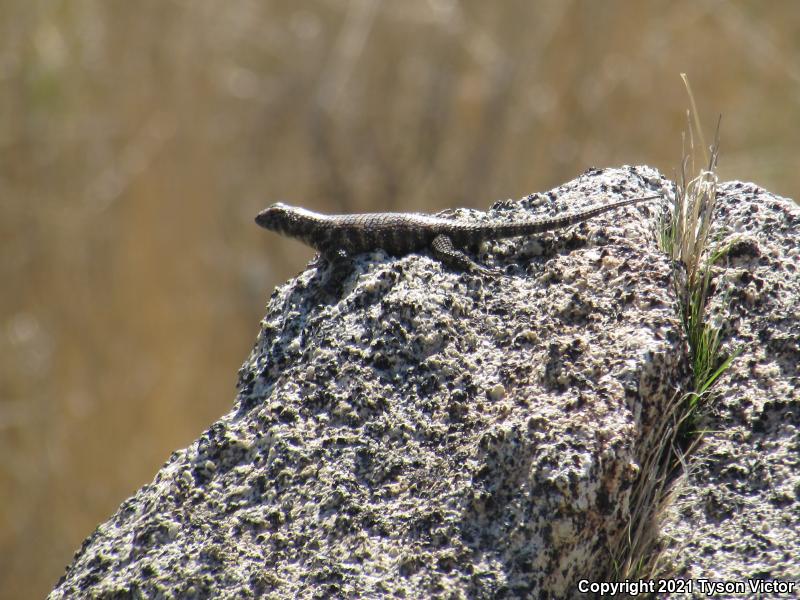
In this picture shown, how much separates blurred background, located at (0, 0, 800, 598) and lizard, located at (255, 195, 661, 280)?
6.63 metres

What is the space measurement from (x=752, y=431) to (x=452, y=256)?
4.08 feet

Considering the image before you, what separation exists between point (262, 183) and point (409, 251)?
7.55m

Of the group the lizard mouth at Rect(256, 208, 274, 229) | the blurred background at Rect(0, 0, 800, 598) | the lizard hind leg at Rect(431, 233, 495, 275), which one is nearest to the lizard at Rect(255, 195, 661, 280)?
the lizard hind leg at Rect(431, 233, 495, 275)

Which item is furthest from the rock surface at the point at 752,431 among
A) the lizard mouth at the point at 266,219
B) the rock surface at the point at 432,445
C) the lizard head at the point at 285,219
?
the lizard mouth at the point at 266,219

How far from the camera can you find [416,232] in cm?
411

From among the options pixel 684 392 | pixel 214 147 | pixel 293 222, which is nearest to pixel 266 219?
pixel 293 222

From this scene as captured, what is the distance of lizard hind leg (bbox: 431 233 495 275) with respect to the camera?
3.61 meters

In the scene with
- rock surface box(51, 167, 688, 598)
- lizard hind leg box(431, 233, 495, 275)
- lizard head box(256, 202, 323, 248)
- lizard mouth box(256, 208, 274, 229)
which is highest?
lizard mouth box(256, 208, 274, 229)

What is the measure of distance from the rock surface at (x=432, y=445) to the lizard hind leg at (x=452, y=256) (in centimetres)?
4

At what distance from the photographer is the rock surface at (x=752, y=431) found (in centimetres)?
284

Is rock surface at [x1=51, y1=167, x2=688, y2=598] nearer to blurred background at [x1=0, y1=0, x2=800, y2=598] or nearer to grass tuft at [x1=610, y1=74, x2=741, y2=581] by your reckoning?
grass tuft at [x1=610, y1=74, x2=741, y2=581]

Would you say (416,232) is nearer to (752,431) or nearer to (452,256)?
(452,256)

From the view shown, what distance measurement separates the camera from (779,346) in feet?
10.5

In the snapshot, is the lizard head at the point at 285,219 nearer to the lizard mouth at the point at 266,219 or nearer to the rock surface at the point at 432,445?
the lizard mouth at the point at 266,219
